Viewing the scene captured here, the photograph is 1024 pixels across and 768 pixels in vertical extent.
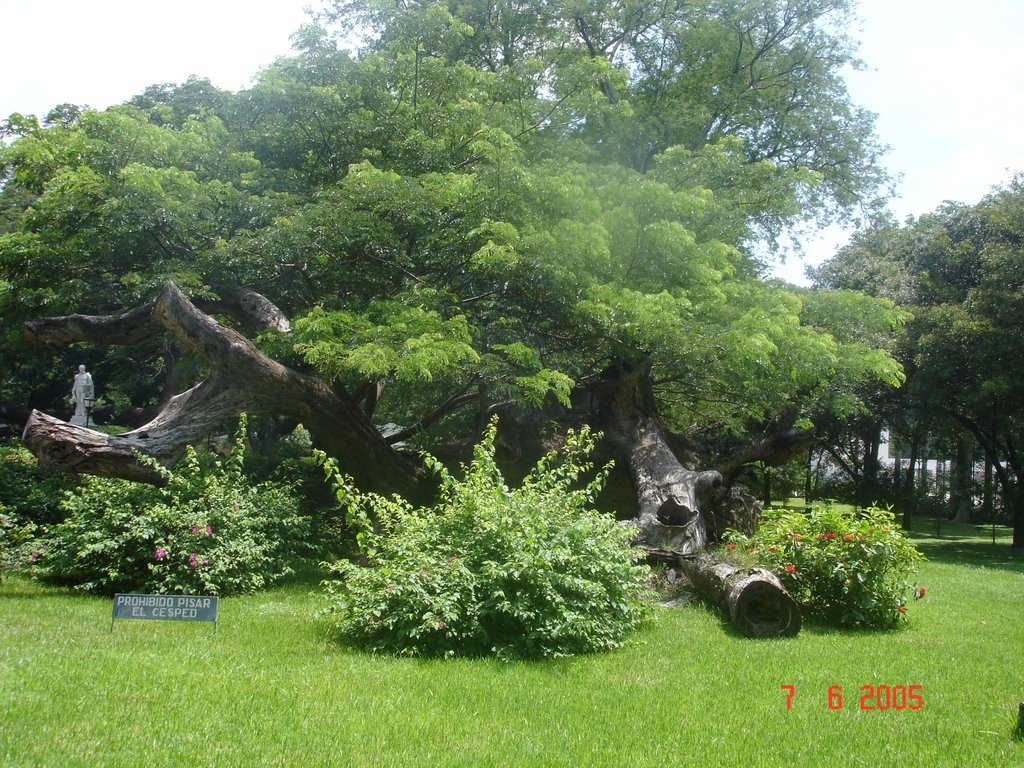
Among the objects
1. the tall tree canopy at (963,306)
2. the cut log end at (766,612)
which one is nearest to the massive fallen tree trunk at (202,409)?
the cut log end at (766,612)

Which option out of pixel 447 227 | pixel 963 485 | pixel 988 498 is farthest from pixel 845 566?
pixel 988 498

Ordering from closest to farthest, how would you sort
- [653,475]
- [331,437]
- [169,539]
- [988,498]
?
[169,539], [331,437], [653,475], [988,498]

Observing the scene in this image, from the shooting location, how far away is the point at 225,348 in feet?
35.3

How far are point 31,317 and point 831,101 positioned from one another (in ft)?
55.6

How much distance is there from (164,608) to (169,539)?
9.35 feet

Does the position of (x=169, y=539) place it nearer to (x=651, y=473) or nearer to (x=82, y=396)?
(x=651, y=473)

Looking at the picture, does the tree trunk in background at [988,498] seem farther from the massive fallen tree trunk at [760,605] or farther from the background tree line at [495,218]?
the massive fallen tree trunk at [760,605]

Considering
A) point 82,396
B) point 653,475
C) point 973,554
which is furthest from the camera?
point 973,554

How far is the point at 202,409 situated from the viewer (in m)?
10.8
